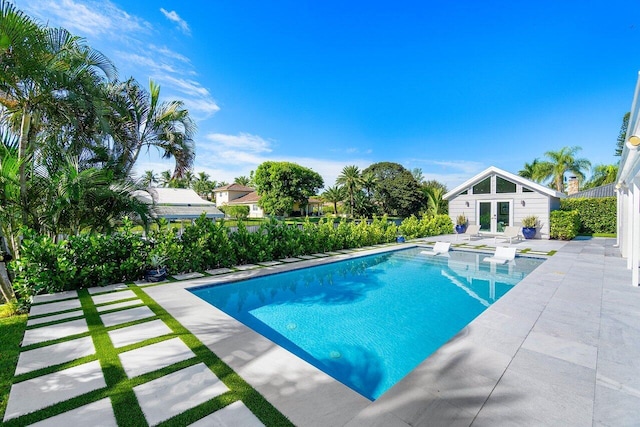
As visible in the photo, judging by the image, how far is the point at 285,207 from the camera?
40688 mm

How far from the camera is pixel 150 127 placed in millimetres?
10086

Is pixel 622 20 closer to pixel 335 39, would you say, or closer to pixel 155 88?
pixel 335 39

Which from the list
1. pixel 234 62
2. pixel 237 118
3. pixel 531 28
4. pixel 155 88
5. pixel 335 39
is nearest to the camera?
pixel 155 88

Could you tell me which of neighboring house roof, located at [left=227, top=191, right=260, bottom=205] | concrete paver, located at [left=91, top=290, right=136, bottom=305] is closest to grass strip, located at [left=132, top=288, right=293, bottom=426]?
concrete paver, located at [left=91, top=290, right=136, bottom=305]

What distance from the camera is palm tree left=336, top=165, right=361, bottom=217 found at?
1441 inches

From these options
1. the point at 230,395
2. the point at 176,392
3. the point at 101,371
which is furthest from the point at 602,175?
the point at 101,371

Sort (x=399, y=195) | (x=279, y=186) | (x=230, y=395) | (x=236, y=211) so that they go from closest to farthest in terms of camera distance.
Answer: (x=230, y=395)
(x=399, y=195)
(x=279, y=186)
(x=236, y=211)

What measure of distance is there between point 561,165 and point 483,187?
16.8 metres

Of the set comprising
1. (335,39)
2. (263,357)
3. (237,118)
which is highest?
(335,39)

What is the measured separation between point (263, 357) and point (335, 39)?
17.2 metres

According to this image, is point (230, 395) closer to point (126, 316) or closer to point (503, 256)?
point (126, 316)

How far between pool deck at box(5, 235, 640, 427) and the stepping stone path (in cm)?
2

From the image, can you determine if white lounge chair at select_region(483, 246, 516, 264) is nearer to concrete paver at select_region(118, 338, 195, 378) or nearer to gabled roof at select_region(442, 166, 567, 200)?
gabled roof at select_region(442, 166, 567, 200)

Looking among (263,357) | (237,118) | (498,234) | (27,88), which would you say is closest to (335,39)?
(237,118)
